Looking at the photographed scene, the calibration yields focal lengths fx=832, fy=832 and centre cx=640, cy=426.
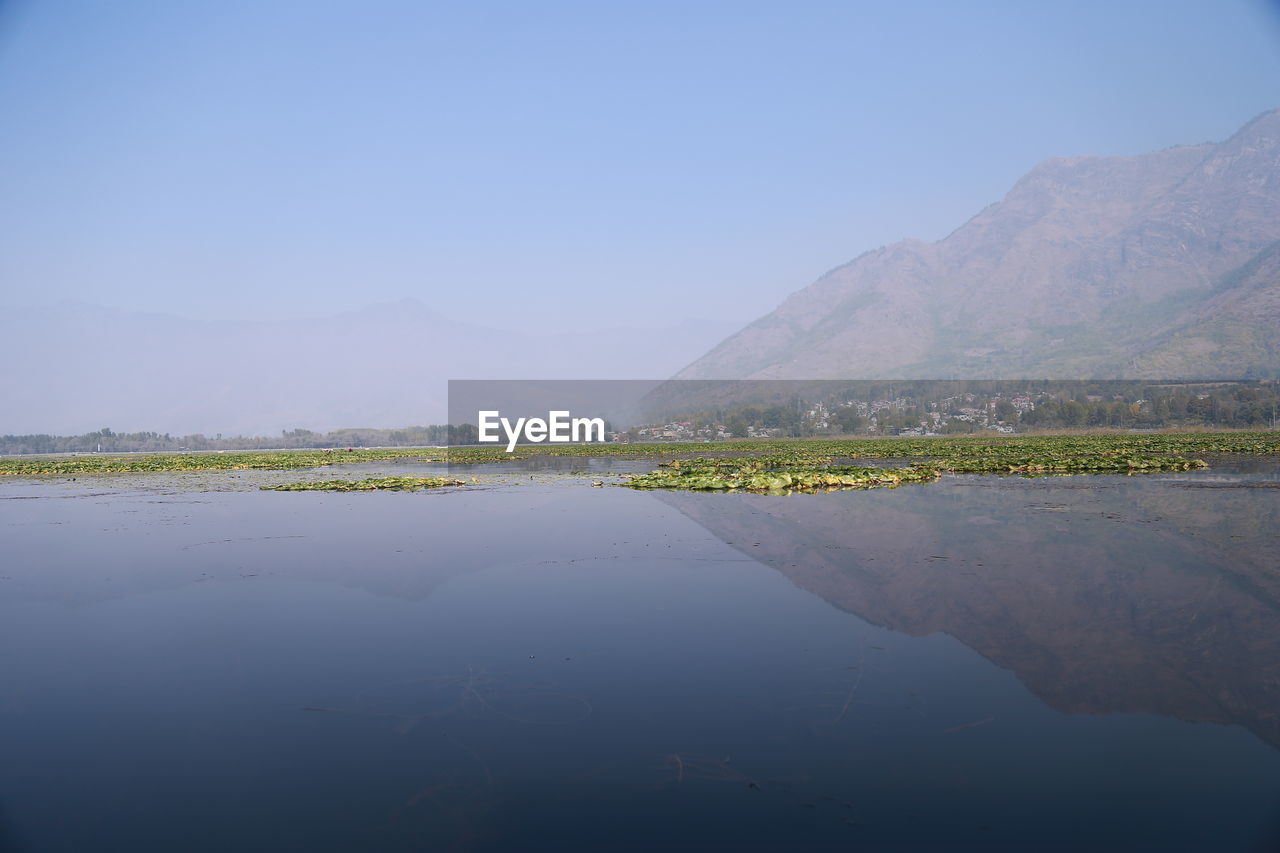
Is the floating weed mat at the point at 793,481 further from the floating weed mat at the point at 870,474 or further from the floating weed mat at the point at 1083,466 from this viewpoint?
the floating weed mat at the point at 1083,466

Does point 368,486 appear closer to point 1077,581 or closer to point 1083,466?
point 1077,581

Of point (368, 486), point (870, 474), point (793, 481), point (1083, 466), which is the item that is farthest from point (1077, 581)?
point (368, 486)

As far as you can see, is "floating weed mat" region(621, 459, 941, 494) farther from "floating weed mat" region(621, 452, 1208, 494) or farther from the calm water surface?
the calm water surface

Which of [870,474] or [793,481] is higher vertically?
[870,474]

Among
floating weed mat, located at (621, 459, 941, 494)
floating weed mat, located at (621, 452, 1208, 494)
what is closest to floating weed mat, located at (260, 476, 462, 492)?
floating weed mat, located at (621, 452, 1208, 494)

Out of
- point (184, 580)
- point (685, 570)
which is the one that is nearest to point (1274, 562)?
point (685, 570)

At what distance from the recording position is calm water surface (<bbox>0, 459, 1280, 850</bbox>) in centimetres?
641

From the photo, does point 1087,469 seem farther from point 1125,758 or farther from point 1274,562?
point 1125,758

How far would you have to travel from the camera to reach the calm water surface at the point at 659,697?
6.41m

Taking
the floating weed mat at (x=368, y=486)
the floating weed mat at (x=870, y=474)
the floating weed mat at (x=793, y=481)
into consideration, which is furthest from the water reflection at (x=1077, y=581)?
the floating weed mat at (x=368, y=486)

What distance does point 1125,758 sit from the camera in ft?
24.1

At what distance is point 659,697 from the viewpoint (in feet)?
29.8

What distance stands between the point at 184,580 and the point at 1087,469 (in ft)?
143

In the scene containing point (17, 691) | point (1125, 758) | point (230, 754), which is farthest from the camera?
point (17, 691)
